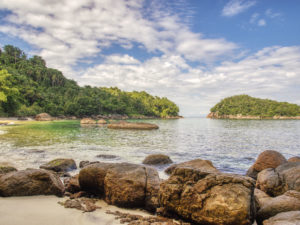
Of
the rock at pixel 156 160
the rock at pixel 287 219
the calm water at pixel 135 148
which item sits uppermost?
the rock at pixel 287 219

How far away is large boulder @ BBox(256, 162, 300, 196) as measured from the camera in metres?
6.67

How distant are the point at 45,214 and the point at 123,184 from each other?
189cm

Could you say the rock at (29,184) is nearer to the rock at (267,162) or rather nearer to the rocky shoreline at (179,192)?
the rocky shoreline at (179,192)

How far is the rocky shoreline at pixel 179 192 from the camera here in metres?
4.09

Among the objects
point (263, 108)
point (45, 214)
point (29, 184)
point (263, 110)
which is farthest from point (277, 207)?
point (263, 108)

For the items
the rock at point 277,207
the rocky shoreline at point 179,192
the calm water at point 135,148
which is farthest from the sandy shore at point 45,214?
the calm water at point 135,148

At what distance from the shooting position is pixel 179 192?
460 centimetres

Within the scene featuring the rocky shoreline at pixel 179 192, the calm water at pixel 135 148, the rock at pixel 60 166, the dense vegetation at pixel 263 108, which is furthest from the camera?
the dense vegetation at pixel 263 108

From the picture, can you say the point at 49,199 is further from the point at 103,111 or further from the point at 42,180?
the point at 103,111

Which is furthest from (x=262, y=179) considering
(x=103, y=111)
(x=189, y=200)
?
(x=103, y=111)

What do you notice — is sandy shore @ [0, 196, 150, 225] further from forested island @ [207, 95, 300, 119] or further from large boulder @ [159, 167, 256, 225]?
forested island @ [207, 95, 300, 119]

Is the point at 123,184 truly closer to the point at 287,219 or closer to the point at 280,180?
the point at 287,219

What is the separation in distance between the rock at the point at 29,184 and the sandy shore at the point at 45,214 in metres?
0.25

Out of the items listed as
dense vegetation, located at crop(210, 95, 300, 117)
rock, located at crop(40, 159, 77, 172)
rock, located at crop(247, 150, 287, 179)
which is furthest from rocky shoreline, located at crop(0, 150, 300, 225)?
dense vegetation, located at crop(210, 95, 300, 117)
